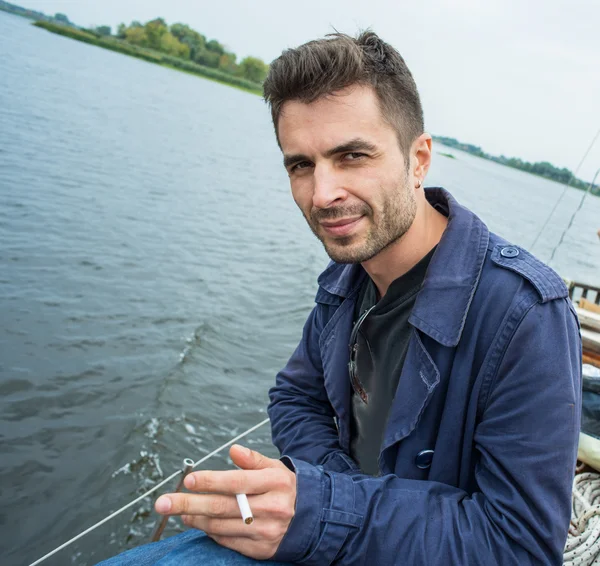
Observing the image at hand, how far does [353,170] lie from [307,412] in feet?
3.60

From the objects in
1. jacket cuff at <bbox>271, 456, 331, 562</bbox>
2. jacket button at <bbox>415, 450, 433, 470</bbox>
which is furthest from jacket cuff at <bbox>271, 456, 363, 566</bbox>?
jacket button at <bbox>415, 450, 433, 470</bbox>

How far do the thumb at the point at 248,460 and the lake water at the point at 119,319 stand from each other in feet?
10.3

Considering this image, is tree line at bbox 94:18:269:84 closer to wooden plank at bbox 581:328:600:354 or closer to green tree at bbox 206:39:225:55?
green tree at bbox 206:39:225:55

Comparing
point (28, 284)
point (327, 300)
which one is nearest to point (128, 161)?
point (28, 284)

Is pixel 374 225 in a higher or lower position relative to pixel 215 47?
lower

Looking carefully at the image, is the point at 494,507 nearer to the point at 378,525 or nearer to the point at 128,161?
the point at 378,525

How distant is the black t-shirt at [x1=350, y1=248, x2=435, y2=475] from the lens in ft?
6.73

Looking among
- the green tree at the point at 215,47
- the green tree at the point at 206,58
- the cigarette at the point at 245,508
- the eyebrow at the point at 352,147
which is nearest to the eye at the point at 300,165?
the eyebrow at the point at 352,147

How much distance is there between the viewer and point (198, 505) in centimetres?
149

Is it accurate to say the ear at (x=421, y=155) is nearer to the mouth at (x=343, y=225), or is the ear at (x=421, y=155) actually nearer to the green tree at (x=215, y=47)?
the mouth at (x=343, y=225)

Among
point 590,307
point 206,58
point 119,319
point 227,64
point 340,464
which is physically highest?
point 227,64

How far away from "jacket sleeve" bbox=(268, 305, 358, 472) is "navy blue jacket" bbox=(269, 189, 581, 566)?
323 mm

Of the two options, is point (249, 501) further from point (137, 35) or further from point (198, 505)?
point (137, 35)

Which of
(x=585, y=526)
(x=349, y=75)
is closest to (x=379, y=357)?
(x=349, y=75)
